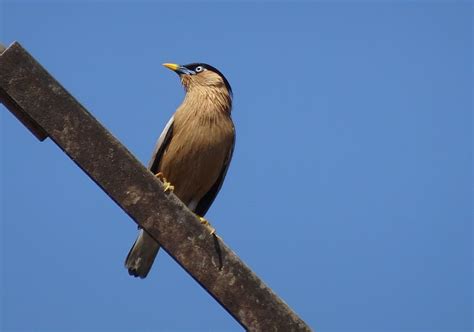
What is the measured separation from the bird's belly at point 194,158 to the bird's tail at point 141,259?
102 cm

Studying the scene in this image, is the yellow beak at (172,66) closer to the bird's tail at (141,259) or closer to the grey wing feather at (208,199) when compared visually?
the grey wing feather at (208,199)

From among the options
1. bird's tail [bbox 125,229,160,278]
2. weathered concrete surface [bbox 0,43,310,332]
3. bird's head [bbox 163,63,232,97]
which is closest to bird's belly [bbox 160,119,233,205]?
bird's head [bbox 163,63,232,97]

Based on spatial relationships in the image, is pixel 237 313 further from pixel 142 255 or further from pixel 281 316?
pixel 142 255

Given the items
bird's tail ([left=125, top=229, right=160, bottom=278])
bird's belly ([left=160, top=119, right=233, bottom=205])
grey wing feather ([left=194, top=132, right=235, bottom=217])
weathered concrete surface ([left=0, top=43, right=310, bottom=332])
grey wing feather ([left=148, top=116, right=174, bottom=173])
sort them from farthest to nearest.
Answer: grey wing feather ([left=194, top=132, right=235, bottom=217]) → grey wing feather ([left=148, top=116, right=174, bottom=173]) → bird's belly ([left=160, top=119, right=233, bottom=205]) → bird's tail ([left=125, top=229, right=160, bottom=278]) → weathered concrete surface ([left=0, top=43, right=310, bottom=332])

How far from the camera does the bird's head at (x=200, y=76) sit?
25.8 ft

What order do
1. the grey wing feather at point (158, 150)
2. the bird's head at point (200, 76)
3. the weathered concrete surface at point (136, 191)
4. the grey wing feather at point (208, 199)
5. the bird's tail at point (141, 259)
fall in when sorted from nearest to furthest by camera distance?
1. the weathered concrete surface at point (136, 191)
2. the bird's tail at point (141, 259)
3. the grey wing feather at point (158, 150)
4. the grey wing feather at point (208, 199)
5. the bird's head at point (200, 76)

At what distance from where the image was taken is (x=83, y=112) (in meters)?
3.76

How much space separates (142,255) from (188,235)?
2281 mm

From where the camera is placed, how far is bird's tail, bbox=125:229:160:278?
238 inches

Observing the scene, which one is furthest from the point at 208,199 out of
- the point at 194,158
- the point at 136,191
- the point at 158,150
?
the point at 136,191

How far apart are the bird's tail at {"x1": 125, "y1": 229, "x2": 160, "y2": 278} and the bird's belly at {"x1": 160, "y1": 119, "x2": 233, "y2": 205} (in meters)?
1.02

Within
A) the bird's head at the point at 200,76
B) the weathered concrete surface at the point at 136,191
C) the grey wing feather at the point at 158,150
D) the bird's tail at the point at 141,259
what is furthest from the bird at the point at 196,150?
the weathered concrete surface at the point at 136,191

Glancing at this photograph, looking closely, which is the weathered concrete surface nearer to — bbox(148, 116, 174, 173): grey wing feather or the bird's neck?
bbox(148, 116, 174, 173): grey wing feather

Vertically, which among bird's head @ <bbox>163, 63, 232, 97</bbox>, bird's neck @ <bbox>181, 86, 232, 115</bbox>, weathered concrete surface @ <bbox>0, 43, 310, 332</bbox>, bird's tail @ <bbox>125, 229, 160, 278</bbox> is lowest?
weathered concrete surface @ <bbox>0, 43, 310, 332</bbox>
